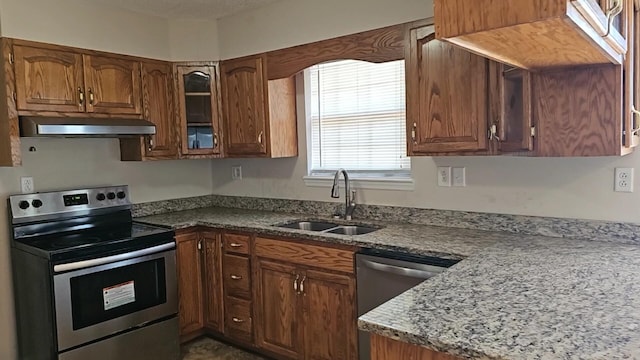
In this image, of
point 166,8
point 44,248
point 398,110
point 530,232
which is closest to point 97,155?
point 44,248

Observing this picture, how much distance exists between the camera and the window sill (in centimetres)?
298

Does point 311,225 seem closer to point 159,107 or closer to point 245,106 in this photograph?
point 245,106

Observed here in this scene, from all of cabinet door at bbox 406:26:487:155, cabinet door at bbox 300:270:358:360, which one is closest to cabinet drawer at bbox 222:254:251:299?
cabinet door at bbox 300:270:358:360

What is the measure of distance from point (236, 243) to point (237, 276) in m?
0.24

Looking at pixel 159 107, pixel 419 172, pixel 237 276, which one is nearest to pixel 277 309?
pixel 237 276

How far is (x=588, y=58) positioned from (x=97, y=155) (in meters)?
3.11

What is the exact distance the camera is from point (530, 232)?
250 cm

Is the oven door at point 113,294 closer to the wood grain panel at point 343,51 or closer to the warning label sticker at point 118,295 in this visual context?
the warning label sticker at point 118,295

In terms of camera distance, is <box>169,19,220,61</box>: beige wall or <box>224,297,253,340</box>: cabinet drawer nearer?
<box>224,297,253,340</box>: cabinet drawer

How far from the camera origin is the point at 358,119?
10.8 feet

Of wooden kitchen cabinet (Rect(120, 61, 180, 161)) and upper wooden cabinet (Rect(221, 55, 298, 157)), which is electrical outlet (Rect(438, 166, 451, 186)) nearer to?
upper wooden cabinet (Rect(221, 55, 298, 157))

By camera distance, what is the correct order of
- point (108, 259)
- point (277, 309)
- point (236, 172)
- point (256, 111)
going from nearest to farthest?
point (108, 259) → point (277, 309) → point (256, 111) → point (236, 172)

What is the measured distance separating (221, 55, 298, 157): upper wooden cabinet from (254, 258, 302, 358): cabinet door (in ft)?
2.98

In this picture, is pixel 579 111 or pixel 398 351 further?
pixel 579 111
